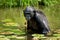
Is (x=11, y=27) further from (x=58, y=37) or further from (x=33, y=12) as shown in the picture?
(x=58, y=37)

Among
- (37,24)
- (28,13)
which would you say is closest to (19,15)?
(37,24)

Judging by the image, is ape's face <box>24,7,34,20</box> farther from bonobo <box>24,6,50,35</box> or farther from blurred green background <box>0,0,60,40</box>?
blurred green background <box>0,0,60,40</box>

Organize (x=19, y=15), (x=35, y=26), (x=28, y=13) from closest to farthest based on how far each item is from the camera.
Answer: (x=28, y=13), (x=35, y=26), (x=19, y=15)

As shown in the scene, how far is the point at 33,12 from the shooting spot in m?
6.57

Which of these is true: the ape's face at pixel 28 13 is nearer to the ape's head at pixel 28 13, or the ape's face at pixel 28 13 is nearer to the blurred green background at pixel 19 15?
the ape's head at pixel 28 13

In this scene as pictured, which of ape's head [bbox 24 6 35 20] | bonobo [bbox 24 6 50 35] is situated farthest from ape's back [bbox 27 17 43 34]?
ape's head [bbox 24 6 35 20]

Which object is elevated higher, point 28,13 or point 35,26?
point 28,13

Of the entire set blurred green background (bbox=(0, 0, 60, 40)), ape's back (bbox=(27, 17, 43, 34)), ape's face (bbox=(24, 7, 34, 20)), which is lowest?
blurred green background (bbox=(0, 0, 60, 40))

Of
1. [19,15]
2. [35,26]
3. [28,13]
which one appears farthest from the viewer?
[19,15]

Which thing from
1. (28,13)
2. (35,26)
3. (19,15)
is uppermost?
(28,13)

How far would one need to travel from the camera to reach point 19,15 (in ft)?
32.5

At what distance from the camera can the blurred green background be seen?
689cm

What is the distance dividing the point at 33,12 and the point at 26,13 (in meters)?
0.24

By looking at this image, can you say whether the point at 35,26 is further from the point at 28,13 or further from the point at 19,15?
the point at 19,15
